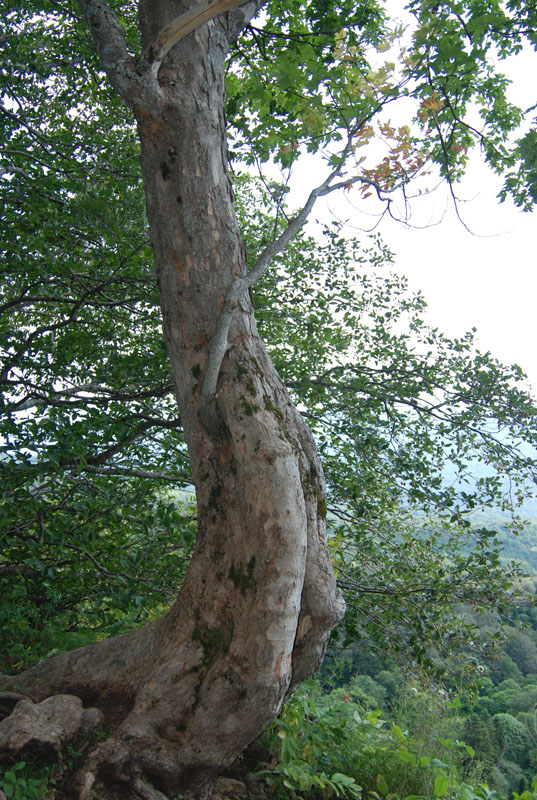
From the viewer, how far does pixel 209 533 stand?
9.27 ft

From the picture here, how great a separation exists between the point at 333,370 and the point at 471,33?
3271mm

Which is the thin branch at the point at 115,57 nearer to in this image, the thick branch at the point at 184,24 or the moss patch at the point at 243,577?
the thick branch at the point at 184,24

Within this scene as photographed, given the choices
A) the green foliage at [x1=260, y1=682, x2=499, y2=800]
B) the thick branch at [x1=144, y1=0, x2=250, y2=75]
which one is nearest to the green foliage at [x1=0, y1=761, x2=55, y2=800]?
the green foliage at [x1=260, y1=682, x2=499, y2=800]

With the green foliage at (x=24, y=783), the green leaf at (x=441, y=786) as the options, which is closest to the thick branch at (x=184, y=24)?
the green foliage at (x=24, y=783)

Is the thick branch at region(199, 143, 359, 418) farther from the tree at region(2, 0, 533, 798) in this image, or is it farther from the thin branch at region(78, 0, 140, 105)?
the thin branch at region(78, 0, 140, 105)

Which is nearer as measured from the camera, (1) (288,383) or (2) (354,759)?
(2) (354,759)

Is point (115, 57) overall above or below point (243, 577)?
above

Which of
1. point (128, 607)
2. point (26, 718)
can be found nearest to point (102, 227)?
point (128, 607)

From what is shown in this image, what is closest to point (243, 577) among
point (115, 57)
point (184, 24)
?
point (184, 24)

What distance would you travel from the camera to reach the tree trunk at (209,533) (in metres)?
2.53

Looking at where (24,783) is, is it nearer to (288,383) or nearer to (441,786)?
(441,786)

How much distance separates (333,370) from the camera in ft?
19.8

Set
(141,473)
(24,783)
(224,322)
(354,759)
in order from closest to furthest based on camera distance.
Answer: (24,783) → (224,322) → (354,759) → (141,473)

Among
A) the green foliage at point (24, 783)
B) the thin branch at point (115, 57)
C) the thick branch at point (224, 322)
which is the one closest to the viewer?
the green foliage at point (24, 783)
